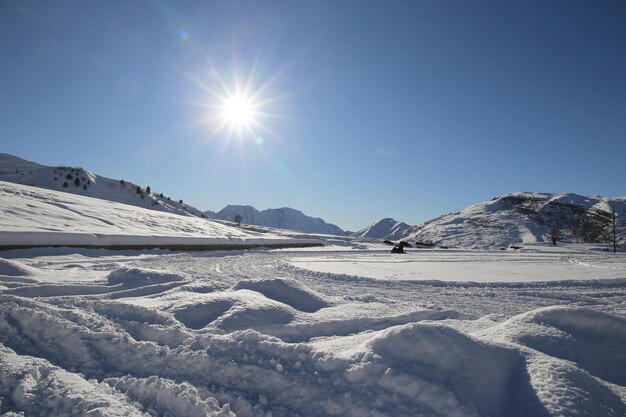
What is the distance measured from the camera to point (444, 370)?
2.88 m

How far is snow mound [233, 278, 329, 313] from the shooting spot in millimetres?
5566

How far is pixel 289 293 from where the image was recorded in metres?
6.00

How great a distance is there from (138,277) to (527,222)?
108189 mm

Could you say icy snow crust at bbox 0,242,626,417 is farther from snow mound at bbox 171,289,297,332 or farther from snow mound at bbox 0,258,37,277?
snow mound at bbox 0,258,37,277

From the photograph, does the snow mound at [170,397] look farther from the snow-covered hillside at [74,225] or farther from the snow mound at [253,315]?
the snow-covered hillside at [74,225]

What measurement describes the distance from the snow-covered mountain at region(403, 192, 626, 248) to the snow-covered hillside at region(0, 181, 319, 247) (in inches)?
2576

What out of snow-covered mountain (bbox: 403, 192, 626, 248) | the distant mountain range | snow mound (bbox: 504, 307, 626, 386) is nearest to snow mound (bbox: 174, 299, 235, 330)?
snow mound (bbox: 504, 307, 626, 386)

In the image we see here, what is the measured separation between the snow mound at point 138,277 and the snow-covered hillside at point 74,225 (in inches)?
326

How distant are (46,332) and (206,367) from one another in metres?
2.18

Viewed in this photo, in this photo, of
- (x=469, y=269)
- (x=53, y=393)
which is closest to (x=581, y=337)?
(x=53, y=393)

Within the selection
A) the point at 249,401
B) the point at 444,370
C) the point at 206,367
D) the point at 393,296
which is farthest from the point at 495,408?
the point at 393,296

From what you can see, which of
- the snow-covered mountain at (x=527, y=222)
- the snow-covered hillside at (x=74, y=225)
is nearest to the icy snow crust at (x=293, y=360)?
the snow-covered hillside at (x=74, y=225)

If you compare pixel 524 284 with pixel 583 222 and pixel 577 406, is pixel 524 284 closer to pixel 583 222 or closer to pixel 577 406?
pixel 577 406

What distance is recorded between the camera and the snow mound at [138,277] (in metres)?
6.88
